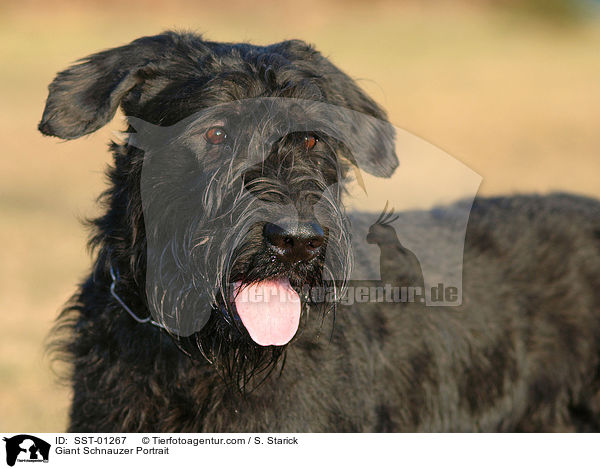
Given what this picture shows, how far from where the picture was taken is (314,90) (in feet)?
11.6

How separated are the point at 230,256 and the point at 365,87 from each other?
6.19ft

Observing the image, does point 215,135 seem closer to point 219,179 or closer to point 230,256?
point 219,179

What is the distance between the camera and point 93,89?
136 inches

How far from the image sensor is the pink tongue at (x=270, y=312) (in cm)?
314

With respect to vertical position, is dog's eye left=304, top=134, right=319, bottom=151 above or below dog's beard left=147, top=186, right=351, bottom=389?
above

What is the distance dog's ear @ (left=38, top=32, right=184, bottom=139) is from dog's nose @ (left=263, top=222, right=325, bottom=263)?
1107 mm

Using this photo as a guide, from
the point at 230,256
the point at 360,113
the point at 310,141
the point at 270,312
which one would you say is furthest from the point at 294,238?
the point at 360,113

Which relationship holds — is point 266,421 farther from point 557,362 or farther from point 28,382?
point 28,382

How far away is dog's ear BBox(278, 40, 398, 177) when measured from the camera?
12.5 ft

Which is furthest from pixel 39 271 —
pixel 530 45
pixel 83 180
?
pixel 530 45

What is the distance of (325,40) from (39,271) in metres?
5.67
